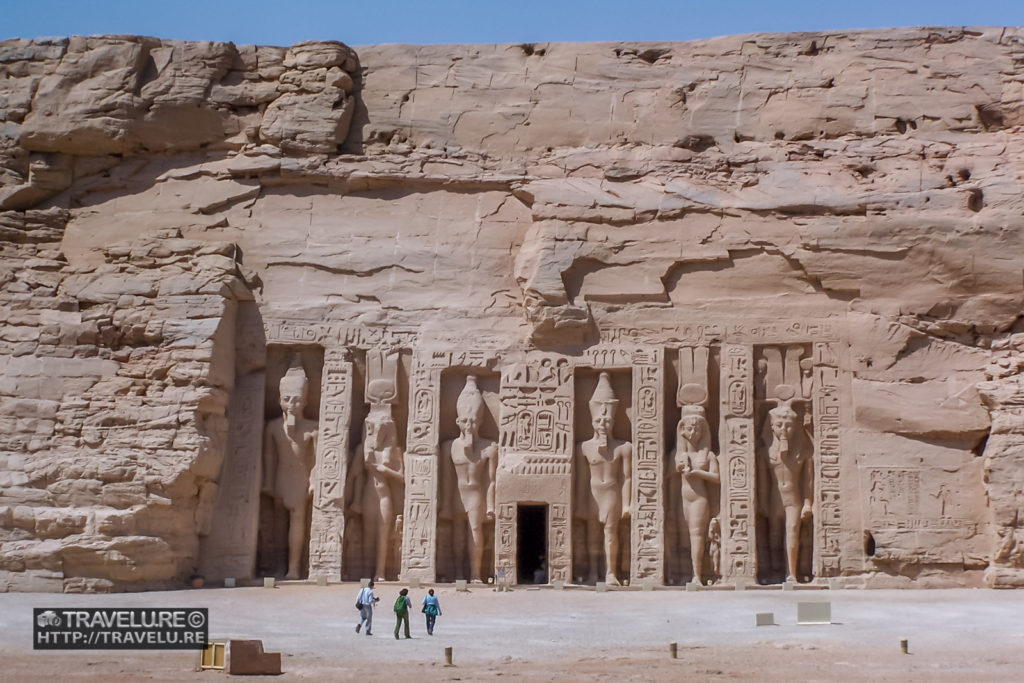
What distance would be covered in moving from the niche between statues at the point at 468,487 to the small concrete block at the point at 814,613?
19.3 feet

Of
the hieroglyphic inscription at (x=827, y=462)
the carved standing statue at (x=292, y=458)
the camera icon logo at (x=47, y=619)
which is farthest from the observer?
the carved standing statue at (x=292, y=458)

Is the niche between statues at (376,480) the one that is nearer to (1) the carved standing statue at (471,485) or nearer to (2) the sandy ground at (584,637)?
(1) the carved standing statue at (471,485)

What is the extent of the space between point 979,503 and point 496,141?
8.70 metres

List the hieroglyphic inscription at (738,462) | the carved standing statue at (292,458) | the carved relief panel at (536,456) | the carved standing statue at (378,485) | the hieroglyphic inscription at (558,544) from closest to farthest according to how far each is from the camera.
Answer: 1. the hieroglyphic inscription at (738,462)
2. the hieroglyphic inscription at (558,544)
3. the carved relief panel at (536,456)
4. the carved standing statue at (378,485)
5. the carved standing statue at (292,458)

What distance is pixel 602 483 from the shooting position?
19516 mm

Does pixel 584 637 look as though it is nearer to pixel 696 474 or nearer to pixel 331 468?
pixel 696 474

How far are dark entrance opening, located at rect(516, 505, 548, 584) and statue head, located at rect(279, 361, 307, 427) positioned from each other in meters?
3.59

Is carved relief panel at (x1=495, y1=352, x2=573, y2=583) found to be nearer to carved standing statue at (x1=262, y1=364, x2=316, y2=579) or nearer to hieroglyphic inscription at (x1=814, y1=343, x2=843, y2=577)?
carved standing statue at (x1=262, y1=364, x2=316, y2=579)

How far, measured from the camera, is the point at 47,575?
17.7 metres

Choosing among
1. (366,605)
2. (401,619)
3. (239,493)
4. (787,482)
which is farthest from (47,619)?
(787,482)

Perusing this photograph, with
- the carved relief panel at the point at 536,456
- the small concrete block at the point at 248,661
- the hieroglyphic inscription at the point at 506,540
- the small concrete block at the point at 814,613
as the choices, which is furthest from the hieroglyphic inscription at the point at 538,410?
the small concrete block at the point at 248,661

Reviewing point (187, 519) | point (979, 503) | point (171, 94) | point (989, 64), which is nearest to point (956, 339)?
point (979, 503)

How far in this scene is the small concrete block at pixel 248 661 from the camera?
11.7 metres

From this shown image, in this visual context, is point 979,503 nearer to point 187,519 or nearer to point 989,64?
point 989,64
